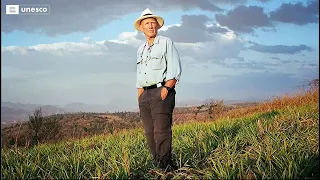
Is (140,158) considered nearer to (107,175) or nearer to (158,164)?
(158,164)

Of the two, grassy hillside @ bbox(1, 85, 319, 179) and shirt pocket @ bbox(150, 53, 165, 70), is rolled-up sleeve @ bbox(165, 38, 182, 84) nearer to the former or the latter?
shirt pocket @ bbox(150, 53, 165, 70)

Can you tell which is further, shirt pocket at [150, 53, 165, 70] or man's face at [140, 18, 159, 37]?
man's face at [140, 18, 159, 37]

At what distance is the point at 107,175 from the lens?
447cm

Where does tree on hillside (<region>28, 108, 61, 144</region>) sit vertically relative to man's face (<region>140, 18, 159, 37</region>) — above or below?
below

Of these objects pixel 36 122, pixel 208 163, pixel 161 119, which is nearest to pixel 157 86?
pixel 161 119

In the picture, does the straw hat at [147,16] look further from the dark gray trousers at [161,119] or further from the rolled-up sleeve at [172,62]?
the dark gray trousers at [161,119]

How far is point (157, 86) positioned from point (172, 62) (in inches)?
14.7

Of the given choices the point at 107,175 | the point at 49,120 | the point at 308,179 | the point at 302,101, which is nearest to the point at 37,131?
the point at 49,120

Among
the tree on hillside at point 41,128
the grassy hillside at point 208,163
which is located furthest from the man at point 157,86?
the tree on hillside at point 41,128

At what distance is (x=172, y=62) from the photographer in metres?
5.20

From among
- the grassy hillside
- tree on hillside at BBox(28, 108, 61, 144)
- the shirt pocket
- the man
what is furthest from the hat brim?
tree on hillside at BBox(28, 108, 61, 144)

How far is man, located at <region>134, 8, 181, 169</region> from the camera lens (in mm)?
5117

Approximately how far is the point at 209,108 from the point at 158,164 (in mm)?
10310

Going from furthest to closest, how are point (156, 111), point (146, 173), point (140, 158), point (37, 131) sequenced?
point (37, 131), point (140, 158), point (156, 111), point (146, 173)
